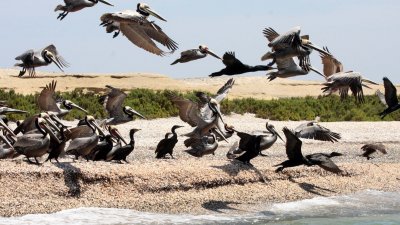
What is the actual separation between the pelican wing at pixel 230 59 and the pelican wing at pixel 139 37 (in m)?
1.03

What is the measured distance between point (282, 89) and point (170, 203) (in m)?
30.0

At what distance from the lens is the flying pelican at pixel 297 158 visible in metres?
16.0

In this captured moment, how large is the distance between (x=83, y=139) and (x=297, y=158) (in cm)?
356

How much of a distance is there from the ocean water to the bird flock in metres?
0.78

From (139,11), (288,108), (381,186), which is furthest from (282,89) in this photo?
(139,11)

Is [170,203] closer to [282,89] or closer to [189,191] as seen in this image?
[189,191]

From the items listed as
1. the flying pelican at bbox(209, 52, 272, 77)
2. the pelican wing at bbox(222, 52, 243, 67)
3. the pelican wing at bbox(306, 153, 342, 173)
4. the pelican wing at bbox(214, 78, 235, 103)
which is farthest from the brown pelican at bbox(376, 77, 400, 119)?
the pelican wing at bbox(214, 78, 235, 103)

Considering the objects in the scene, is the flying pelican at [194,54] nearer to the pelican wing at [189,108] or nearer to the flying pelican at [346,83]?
the pelican wing at [189,108]

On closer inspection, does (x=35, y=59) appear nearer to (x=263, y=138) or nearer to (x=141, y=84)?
(x=263, y=138)

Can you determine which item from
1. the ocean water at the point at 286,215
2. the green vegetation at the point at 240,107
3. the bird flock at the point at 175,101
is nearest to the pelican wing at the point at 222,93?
the bird flock at the point at 175,101

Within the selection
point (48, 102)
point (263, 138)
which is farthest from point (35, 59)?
point (263, 138)

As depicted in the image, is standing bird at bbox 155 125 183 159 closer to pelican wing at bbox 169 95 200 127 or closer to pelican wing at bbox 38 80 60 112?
pelican wing at bbox 169 95 200 127

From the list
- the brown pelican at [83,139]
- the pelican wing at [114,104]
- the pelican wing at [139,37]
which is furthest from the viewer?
the pelican wing at [114,104]

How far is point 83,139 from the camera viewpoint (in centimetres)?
1570
